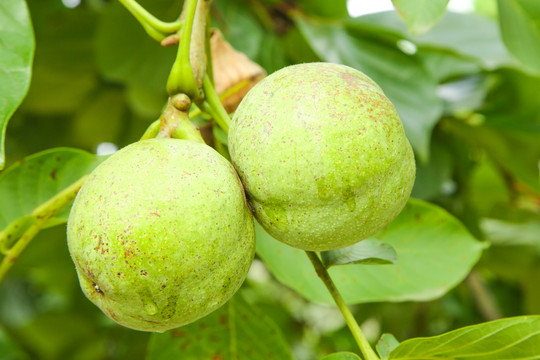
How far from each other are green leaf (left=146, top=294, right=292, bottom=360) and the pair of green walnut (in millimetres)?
488

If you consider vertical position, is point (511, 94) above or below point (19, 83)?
below

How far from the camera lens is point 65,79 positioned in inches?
82.8

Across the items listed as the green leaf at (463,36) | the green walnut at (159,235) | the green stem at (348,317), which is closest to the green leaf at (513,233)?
the green leaf at (463,36)

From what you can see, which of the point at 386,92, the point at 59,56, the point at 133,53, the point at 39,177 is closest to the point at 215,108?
the point at 39,177

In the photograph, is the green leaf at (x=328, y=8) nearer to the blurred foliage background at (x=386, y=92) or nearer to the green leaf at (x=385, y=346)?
the blurred foliage background at (x=386, y=92)

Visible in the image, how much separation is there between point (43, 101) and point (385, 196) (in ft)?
5.37

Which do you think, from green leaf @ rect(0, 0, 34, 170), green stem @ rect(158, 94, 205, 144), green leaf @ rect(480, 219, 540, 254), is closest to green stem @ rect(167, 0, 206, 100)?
green stem @ rect(158, 94, 205, 144)

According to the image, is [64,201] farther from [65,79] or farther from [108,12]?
[65,79]

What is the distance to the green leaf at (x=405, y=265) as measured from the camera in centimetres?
122

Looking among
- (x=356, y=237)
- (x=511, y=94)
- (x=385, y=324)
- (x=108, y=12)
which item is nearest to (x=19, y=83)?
(x=356, y=237)

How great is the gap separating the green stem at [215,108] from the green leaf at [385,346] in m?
0.42

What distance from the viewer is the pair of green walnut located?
2.34 feet

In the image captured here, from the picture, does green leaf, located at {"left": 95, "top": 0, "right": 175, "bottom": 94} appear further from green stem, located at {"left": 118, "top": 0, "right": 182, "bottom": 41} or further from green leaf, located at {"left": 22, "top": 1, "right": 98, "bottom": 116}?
green stem, located at {"left": 118, "top": 0, "right": 182, "bottom": 41}

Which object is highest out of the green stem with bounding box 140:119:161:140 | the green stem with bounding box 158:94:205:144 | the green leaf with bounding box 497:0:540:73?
the green stem with bounding box 158:94:205:144
